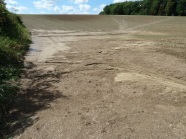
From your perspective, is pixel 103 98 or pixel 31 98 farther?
pixel 31 98

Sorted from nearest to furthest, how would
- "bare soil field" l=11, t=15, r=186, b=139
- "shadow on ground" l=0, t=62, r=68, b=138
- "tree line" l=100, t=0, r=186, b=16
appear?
"bare soil field" l=11, t=15, r=186, b=139, "shadow on ground" l=0, t=62, r=68, b=138, "tree line" l=100, t=0, r=186, b=16

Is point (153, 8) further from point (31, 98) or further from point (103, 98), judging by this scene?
point (31, 98)

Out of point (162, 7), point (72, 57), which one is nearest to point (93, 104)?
point (72, 57)

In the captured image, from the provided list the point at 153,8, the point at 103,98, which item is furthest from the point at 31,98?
the point at 153,8

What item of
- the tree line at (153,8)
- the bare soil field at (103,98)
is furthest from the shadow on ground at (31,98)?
the tree line at (153,8)

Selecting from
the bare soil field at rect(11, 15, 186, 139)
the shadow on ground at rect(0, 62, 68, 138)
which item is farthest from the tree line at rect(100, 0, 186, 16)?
the shadow on ground at rect(0, 62, 68, 138)

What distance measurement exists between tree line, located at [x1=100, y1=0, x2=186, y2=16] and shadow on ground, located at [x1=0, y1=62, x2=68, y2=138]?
5603cm

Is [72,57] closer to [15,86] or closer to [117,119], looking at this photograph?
[15,86]

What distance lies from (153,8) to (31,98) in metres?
63.9

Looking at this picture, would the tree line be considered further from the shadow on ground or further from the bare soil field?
the shadow on ground

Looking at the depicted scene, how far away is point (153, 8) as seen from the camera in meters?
66.0

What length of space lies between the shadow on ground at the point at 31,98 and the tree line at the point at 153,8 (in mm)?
56029

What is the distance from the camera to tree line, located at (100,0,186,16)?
59.1m

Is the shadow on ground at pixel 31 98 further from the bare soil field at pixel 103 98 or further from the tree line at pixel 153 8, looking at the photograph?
the tree line at pixel 153 8
